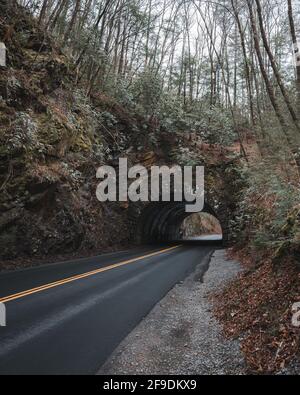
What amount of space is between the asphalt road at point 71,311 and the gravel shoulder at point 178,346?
23 cm

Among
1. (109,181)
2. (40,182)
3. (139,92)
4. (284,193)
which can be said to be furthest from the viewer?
(139,92)

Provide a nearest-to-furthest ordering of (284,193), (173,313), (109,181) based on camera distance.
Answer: (173,313) < (284,193) < (109,181)

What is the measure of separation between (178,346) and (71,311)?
2635 millimetres

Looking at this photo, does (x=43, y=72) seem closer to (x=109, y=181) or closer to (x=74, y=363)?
(x=109, y=181)

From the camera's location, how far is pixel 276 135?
1490 centimetres

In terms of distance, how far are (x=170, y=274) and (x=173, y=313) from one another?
193 inches

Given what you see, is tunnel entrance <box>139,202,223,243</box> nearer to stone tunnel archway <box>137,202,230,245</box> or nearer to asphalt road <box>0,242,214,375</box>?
stone tunnel archway <box>137,202,230,245</box>

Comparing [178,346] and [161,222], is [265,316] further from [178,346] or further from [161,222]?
[161,222]

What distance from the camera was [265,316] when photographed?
5738 millimetres

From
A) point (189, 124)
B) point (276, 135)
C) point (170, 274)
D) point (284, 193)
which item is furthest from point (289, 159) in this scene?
point (189, 124)

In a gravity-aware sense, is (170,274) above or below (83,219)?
below

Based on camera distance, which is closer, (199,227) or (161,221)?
(161,221)

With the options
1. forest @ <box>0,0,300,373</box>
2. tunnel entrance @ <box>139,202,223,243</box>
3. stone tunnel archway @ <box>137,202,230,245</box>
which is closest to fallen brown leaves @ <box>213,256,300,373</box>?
forest @ <box>0,0,300,373</box>

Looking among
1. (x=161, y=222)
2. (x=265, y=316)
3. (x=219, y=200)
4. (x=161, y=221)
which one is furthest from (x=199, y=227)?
(x=265, y=316)
